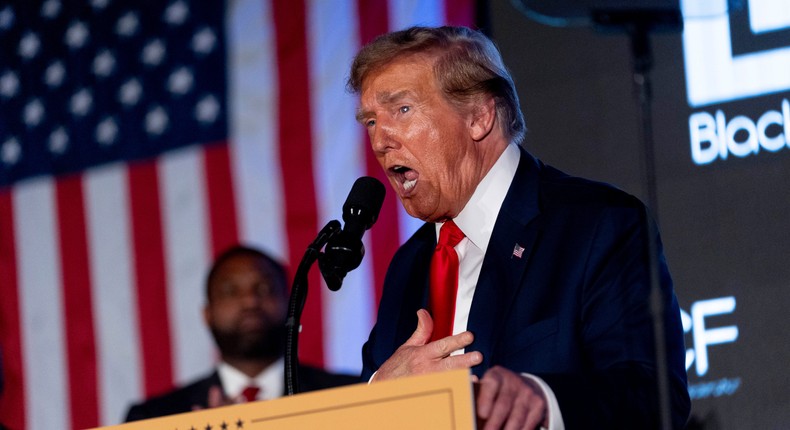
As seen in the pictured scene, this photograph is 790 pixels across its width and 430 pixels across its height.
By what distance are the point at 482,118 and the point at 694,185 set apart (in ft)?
3.95

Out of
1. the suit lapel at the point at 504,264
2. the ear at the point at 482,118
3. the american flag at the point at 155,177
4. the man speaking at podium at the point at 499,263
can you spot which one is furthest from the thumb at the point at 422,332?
the american flag at the point at 155,177

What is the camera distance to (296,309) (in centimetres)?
201

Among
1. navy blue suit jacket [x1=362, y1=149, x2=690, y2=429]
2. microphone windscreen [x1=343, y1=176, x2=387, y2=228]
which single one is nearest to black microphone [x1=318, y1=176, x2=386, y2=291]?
microphone windscreen [x1=343, y1=176, x2=387, y2=228]

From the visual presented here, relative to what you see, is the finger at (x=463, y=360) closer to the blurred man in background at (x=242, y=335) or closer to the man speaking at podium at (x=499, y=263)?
the man speaking at podium at (x=499, y=263)

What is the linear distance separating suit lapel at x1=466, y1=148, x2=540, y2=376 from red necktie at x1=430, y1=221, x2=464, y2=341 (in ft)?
0.39

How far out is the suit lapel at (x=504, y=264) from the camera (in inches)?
82.2

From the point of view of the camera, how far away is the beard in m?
4.47

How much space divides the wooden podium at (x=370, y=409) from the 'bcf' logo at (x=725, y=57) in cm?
211

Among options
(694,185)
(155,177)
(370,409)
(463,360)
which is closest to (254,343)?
(155,177)

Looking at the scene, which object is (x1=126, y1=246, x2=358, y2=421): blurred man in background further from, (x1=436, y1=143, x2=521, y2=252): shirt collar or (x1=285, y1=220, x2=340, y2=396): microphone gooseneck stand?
(x1=285, y1=220, x2=340, y2=396): microphone gooseneck stand

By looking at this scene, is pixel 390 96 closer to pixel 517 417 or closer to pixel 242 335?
pixel 517 417

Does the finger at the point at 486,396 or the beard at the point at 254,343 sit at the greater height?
the finger at the point at 486,396

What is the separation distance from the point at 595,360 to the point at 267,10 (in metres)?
3.09

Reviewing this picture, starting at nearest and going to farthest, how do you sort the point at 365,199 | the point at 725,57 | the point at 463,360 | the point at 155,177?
the point at 463,360
the point at 365,199
the point at 725,57
the point at 155,177
